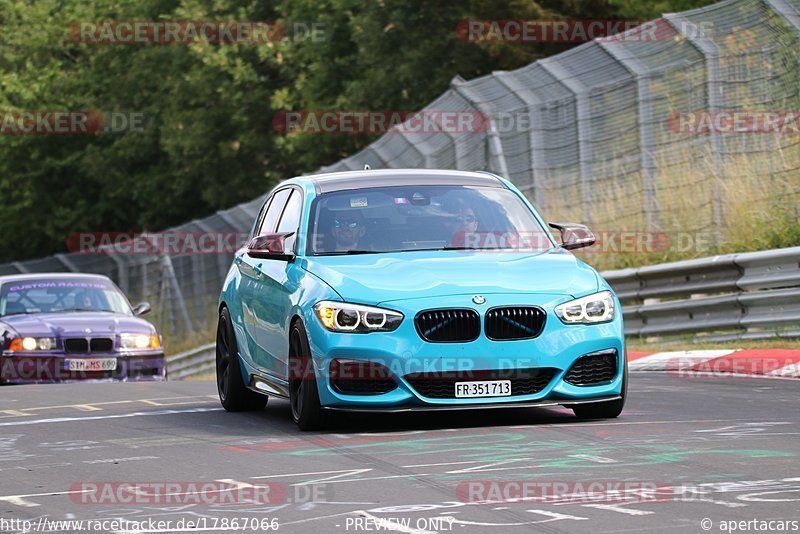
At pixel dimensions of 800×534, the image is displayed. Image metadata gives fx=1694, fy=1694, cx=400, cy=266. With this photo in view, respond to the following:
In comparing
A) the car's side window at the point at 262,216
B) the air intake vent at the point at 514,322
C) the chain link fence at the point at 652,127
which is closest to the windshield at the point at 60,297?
the chain link fence at the point at 652,127

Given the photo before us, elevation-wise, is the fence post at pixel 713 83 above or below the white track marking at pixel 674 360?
above

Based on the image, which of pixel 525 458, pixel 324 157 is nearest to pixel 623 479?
pixel 525 458

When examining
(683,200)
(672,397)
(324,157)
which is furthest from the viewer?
(324,157)

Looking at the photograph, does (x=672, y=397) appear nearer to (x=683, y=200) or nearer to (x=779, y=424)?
(x=779, y=424)

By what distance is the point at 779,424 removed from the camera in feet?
33.1

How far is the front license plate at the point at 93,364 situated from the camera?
A: 61.3 feet

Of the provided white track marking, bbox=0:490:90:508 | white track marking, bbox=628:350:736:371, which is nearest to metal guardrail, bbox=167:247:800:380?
white track marking, bbox=628:350:736:371

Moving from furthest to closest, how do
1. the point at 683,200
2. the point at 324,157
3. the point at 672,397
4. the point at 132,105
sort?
the point at 132,105
the point at 324,157
the point at 683,200
the point at 672,397

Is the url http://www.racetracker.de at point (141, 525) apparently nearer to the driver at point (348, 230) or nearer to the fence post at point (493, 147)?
the driver at point (348, 230)

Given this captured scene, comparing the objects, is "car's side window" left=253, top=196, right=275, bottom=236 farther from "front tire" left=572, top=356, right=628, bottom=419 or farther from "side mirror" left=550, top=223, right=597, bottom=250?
"front tire" left=572, top=356, right=628, bottom=419

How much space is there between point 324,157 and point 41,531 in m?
43.1

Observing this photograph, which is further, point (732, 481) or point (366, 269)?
point (366, 269)

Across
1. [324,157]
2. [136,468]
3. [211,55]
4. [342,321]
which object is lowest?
[136,468]

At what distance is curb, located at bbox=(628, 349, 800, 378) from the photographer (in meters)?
14.3
